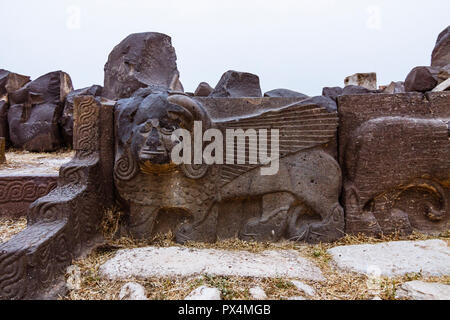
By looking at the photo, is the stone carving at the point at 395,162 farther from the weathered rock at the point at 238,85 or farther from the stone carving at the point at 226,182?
the weathered rock at the point at 238,85

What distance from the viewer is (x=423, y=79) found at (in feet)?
13.8

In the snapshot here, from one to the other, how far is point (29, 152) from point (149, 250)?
549 centimetres

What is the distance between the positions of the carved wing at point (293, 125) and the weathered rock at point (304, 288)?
95 cm

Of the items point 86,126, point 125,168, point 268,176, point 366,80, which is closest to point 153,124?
point 125,168

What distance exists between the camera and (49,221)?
6.61 feet

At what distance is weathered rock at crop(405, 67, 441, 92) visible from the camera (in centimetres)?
414

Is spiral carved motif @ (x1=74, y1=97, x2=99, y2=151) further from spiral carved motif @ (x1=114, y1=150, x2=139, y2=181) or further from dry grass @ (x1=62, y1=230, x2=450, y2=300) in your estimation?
dry grass @ (x1=62, y1=230, x2=450, y2=300)

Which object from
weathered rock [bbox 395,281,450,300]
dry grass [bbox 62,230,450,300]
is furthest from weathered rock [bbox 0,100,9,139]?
weathered rock [bbox 395,281,450,300]

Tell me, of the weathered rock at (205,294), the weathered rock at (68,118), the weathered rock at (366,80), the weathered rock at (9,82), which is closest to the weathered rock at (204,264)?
the weathered rock at (205,294)

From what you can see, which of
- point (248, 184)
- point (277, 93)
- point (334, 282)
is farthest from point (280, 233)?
point (277, 93)

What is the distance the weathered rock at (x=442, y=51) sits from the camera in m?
5.46

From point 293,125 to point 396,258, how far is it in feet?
3.99

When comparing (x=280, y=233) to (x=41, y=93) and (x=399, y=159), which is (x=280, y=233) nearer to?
(x=399, y=159)

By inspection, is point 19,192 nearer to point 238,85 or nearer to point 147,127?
point 147,127
